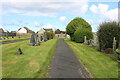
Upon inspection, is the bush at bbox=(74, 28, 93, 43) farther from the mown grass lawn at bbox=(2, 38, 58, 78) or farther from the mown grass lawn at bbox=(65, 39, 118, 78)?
the mown grass lawn at bbox=(2, 38, 58, 78)

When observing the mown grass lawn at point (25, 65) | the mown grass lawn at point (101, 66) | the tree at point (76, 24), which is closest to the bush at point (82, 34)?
the tree at point (76, 24)

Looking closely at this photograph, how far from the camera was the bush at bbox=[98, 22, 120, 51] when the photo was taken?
17250mm

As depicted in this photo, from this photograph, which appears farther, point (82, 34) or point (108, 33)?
point (82, 34)

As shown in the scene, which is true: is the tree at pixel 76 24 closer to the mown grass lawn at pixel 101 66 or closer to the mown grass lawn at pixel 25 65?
the mown grass lawn at pixel 101 66

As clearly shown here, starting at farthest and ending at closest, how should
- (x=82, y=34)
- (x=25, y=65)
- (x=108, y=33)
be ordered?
(x=82, y=34) < (x=108, y=33) < (x=25, y=65)

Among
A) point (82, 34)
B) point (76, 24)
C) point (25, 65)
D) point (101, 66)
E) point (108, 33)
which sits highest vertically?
point (76, 24)

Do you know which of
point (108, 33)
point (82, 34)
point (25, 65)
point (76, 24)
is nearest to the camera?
point (25, 65)

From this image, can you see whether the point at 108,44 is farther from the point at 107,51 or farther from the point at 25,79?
the point at 25,79

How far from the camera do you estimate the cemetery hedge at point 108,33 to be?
56.5 ft

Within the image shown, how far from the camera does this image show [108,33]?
17.5 meters

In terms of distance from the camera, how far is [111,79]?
6.97m

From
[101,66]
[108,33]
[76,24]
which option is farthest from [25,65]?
[76,24]

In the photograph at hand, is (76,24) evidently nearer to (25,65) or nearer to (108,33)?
(108,33)

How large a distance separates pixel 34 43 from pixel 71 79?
18117 millimetres
